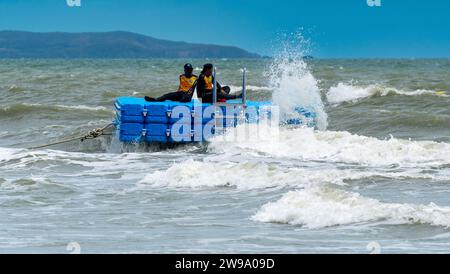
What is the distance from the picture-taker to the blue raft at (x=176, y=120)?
56.6ft

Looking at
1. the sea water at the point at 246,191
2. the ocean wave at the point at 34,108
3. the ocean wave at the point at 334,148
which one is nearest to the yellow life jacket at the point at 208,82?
the ocean wave at the point at 334,148

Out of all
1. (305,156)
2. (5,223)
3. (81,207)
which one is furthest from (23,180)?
(305,156)

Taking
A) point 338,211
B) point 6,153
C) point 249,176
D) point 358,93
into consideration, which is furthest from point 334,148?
point 358,93

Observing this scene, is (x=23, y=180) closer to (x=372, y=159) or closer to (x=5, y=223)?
(x=5, y=223)

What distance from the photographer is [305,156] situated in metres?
17.2

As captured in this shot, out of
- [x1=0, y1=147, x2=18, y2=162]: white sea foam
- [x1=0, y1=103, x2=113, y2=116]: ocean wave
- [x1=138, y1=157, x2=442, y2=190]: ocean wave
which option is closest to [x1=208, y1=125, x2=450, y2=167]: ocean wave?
[x1=138, y1=157, x2=442, y2=190]: ocean wave

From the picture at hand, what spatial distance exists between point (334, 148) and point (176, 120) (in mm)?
3047

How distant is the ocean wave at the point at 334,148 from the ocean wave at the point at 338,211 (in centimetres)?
474

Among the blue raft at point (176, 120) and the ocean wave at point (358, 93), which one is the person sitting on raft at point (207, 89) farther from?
the ocean wave at point (358, 93)

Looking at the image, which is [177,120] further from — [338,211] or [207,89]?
[338,211]

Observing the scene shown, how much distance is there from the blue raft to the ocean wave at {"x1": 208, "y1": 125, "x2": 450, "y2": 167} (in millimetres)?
252

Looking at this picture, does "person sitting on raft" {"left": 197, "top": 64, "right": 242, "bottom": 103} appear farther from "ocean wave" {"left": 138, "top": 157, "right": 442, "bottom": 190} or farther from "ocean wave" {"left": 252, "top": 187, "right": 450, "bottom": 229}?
"ocean wave" {"left": 252, "top": 187, "right": 450, "bottom": 229}

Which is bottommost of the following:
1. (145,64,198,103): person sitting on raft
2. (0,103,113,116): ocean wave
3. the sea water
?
(0,103,113,116): ocean wave

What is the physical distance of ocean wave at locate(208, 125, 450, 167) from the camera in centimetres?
1641
